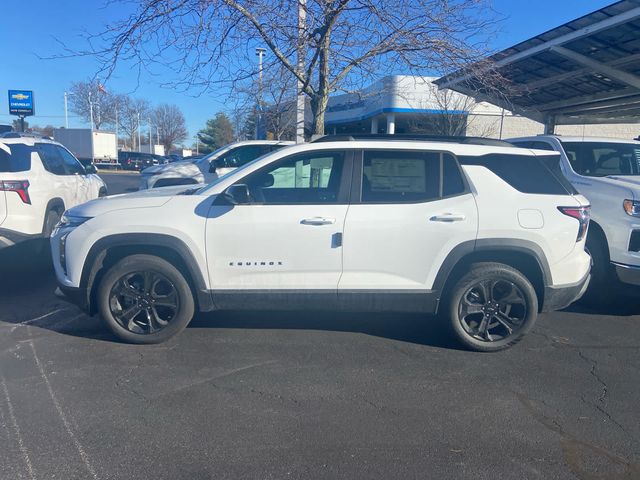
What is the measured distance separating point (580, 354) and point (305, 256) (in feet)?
8.92

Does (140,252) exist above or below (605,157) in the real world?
below

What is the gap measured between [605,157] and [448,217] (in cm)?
418

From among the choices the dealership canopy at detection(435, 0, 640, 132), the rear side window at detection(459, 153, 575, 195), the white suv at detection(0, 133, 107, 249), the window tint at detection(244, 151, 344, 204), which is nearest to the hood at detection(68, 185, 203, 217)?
the window tint at detection(244, 151, 344, 204)

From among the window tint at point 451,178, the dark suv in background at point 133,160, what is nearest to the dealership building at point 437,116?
the window tint at point 451,178

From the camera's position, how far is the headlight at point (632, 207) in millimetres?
5340

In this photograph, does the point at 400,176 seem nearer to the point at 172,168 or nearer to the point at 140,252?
the point at 140,252

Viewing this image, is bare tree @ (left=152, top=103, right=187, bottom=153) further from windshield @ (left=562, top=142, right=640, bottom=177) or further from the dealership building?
windshield @ (left=562, top=142, right=640, bottom=177)

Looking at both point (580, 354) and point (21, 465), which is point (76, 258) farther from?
point (580, 354)

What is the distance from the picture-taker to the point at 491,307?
4461mm

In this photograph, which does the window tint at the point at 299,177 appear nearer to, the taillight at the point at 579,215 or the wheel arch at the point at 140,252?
the wheel arch at the point at 140,252

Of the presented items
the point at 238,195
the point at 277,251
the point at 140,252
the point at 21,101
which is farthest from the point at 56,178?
the point at 21,101

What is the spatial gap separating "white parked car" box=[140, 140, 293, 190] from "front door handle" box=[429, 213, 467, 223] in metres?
6.83

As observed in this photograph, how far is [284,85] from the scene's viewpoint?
9508 mm

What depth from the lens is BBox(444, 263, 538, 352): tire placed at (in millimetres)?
4383
